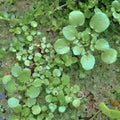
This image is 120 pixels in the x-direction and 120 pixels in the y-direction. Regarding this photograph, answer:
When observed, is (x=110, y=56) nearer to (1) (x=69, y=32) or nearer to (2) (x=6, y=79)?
(1) (x=69, y=32)

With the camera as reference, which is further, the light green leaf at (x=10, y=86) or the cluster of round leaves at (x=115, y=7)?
the cluster of round leaves at (x=115, y=7)

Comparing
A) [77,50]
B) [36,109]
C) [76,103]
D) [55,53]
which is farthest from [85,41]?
[36,109]

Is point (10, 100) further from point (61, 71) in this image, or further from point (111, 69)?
point (111, 69)

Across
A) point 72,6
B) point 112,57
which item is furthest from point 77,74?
point 72,6

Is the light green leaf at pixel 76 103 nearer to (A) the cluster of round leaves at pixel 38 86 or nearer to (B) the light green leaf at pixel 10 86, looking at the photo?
(A) the cluster of round leaves at pixel 38 86

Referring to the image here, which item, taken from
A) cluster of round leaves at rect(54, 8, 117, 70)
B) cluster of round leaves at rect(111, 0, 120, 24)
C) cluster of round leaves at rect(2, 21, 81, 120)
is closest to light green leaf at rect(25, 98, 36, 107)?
cluster of round leaves at rect(2, 21, 81, 120)

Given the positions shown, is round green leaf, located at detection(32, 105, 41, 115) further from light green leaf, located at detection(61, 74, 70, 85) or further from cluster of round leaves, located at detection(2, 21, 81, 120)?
light green leaf, located at detection(61, 74, 70, 85)

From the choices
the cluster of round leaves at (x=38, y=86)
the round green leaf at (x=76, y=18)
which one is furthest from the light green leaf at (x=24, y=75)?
the round green leaf at (x=76, y=18)

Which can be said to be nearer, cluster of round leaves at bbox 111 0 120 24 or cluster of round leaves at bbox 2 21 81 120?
cluster of round leaves at bbox 2 21 81 120
